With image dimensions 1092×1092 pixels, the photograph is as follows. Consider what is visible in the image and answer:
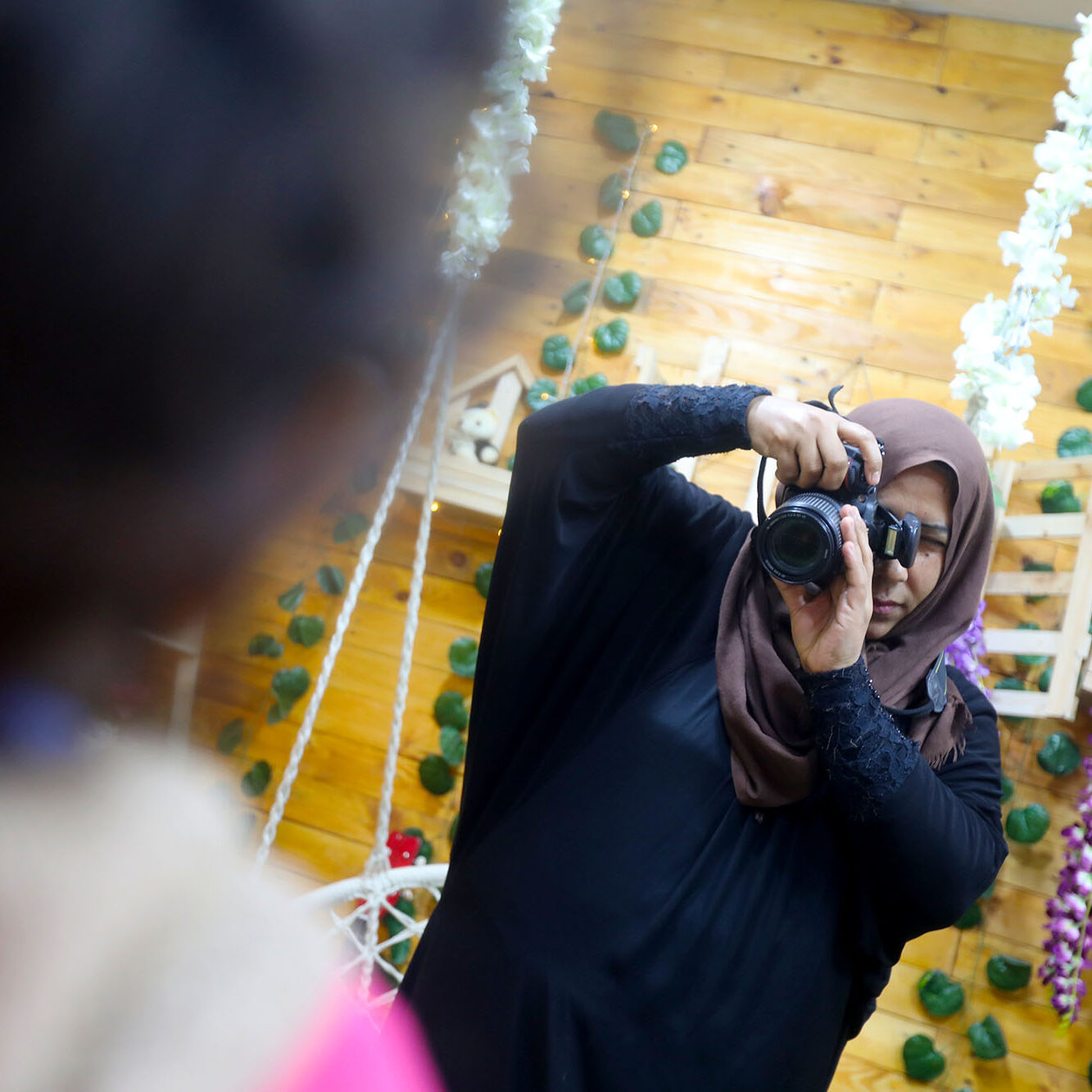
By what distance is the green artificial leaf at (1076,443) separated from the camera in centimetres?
167

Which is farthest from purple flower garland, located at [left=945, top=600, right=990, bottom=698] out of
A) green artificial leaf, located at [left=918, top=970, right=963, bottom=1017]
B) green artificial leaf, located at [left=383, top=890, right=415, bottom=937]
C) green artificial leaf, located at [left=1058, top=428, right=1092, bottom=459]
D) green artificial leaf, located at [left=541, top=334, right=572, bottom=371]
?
green artificial leaf, located at [left=383, top=890, right=415, bottom=937]

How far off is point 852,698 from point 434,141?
2.59ft

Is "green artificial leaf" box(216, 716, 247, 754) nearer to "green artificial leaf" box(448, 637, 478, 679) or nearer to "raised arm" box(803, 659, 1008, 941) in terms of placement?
"raised arm" box(803, 659, 1008, 941)

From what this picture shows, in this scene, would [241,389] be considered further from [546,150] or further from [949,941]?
[949,941]

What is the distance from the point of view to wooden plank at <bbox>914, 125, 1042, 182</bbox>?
1754mm

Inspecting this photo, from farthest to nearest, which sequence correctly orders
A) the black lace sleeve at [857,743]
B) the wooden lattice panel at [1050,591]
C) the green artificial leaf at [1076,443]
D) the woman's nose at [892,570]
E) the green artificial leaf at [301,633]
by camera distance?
1. the green artificial leaf at [1076,443]
2. the wooden lattice panel at [1050,591]
3. the woman's nose at [892,570]
4. the black lace sleeve at [857,743]
5. the green artificial leaf at [301,633]

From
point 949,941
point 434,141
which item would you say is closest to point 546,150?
point 434,141

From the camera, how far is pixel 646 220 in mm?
1855

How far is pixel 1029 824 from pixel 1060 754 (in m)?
0.13

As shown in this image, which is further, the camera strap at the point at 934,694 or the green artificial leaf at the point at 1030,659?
the green artificial leaf at the point at 1030,659

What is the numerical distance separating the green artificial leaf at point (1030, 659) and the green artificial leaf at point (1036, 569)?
1.6 inches

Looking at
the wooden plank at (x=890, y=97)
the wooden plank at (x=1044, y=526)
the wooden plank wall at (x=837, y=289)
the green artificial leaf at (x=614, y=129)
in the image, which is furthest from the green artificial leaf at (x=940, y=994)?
the green artificial leaf at (x=614, y=129)

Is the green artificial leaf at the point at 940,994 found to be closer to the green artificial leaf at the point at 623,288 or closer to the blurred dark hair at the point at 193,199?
the green artificial leaf at the point at 623,288

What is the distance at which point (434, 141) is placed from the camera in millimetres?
169
